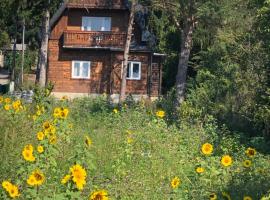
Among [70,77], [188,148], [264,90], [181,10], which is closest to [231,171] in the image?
[188,148]

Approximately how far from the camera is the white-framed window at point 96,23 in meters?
36.8

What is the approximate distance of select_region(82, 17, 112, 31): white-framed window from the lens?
3684cm

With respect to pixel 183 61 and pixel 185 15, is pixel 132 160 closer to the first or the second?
pixel 185 15

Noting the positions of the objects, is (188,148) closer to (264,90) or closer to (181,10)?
(264,90)

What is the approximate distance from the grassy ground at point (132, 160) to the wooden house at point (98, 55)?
22680mm

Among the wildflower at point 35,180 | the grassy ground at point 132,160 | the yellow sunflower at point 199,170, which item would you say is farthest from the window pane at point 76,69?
the wildflower at point 35,180

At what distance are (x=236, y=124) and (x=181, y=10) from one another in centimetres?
665

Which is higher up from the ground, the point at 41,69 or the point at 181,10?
the point at 181,10

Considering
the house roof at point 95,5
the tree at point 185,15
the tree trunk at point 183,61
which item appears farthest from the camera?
the house roof at point 95,5

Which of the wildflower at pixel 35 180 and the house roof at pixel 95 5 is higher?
the house roof at pixel 95 5

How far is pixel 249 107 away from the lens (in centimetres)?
1534

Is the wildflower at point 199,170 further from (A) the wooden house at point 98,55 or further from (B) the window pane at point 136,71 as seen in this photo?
(B) the window pane at point 136,71

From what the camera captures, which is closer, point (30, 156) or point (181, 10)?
point (30, 156)

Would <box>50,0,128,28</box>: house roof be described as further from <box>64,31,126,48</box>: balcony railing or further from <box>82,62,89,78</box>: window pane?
<box>82,62,89,78</box>: window pane
